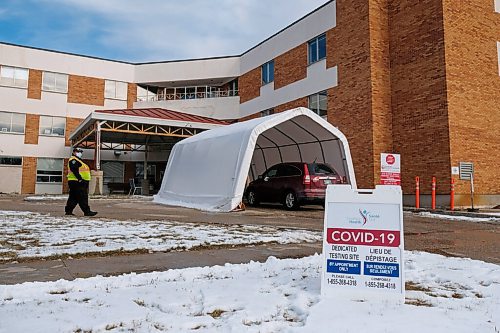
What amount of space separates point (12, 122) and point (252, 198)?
22.5m

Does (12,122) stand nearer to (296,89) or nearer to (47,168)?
(47,168)

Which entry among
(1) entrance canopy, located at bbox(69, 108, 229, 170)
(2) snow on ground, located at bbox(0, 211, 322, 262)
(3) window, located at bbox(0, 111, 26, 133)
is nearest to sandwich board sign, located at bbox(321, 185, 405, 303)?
(2) snow on ground, located at bbox(0, 211, 322, 262)

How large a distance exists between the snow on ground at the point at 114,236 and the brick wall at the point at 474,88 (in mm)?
11295

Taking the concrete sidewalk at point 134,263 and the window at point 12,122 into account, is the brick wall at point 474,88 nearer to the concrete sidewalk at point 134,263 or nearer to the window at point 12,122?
the concrete sidewalk at point 134,263

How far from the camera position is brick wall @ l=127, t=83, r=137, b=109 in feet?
110

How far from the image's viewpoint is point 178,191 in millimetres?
16438

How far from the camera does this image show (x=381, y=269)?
11.3 ft

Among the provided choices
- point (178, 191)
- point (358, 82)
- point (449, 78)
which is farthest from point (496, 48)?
point (178, 191)

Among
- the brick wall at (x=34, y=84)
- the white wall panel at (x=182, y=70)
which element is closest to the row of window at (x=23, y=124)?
the brick wall at (x=34, y=84)

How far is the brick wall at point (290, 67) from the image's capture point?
23.4 metres

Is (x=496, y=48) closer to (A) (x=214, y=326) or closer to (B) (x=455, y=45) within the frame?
(B) (x=455, y=45)

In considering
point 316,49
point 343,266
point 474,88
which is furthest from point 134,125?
point 343,266

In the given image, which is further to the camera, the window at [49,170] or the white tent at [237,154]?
the window at [49,170]

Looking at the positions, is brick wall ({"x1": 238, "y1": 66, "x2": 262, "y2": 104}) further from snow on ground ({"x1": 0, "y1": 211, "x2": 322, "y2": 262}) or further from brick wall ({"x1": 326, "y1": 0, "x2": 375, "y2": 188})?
snow on ground ({"x1": 0, "y1": 211, "x2": 322, "y2": 262})
